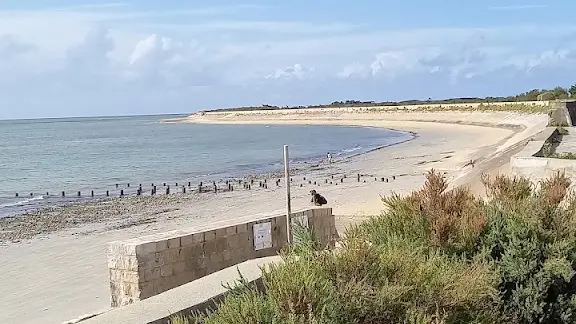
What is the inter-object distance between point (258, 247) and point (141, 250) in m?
1.88

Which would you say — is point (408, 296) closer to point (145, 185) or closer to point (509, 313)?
point (509, 313)

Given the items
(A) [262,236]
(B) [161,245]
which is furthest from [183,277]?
(A) [262,236]

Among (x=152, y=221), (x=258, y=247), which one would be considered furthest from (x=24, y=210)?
(x=258, y=247)

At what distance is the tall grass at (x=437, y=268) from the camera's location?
4.21m

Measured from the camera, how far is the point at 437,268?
530cm

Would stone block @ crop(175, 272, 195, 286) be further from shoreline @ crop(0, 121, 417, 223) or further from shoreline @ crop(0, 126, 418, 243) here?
shoreline @ crop(0, 121, 417, 223)

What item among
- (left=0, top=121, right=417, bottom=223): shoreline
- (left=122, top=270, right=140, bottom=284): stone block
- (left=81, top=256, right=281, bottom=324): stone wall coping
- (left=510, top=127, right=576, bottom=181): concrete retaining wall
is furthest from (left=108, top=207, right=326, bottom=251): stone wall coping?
(left=0, top=121, right=417, bottom=223): shoreline

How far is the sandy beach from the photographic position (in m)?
12.7

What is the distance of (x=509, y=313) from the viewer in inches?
246

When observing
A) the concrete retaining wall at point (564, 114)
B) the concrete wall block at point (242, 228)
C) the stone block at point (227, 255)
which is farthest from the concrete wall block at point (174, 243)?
the concrete retaining wall at point (564, 114)

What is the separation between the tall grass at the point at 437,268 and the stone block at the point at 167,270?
1.78 metres

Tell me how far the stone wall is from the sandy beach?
788 mm

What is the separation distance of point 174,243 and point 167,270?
0.30 meters

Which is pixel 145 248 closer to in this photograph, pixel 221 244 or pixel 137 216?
pixel 221 244
